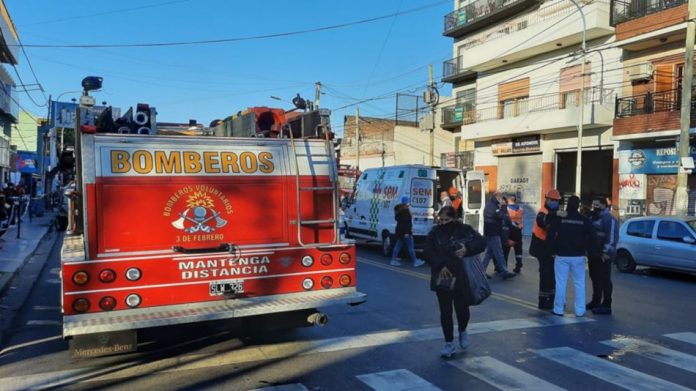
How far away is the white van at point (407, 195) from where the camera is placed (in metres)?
14.6

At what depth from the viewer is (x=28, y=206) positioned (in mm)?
28000

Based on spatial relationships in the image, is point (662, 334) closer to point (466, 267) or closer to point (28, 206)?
point (466, 267)

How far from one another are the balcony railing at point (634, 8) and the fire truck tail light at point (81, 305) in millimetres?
21188

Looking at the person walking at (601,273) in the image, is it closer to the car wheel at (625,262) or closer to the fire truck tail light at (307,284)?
the fire truck tail light at (307,284)

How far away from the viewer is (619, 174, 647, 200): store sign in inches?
832

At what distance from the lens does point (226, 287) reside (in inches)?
220

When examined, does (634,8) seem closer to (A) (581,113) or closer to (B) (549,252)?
(A) (581,113)

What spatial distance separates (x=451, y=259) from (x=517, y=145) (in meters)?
22.7

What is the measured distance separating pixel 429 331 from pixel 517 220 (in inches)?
254

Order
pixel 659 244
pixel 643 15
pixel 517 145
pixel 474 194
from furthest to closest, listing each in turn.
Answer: pixel 517 145, pixel 643 15, pixel 474 194, pixel 659 244

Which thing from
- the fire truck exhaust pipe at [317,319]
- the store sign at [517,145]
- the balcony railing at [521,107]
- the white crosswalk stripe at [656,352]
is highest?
the balcony railing at [521,107]

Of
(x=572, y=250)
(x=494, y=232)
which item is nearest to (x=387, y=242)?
(x=494, y=232)

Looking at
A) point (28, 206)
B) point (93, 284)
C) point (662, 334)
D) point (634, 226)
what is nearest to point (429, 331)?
point (662, 334)

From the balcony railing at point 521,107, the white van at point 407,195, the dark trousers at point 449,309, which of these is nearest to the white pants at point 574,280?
the dark trousers at point 449,309
